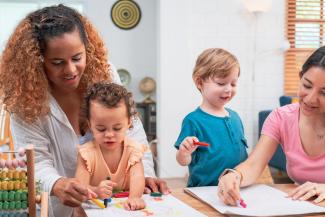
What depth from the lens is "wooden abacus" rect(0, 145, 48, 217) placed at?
1.12 m

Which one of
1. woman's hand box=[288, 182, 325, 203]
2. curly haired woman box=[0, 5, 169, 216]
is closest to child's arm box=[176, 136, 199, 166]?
curly haired woman box=[0, 5, 169, 216]

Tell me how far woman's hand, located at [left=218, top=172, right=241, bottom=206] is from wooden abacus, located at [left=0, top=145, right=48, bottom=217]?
0.47 metres

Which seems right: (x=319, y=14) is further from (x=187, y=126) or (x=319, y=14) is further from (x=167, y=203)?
(x=167, y=203)

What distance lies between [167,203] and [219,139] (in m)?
0.53

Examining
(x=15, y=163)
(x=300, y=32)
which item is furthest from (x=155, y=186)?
(x=300, y=32)

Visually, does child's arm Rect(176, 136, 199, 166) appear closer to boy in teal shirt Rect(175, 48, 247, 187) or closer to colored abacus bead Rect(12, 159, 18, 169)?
boy in teal shirt Rect(175, 48, 247, 187)

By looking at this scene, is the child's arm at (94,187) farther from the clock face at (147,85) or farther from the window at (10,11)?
the window at (10,11)

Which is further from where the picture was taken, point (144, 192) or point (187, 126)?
point (187, 126)

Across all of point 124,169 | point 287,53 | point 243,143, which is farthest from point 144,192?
point 287,53

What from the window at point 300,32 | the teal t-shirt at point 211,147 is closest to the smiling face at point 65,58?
the teal t-shirt at point 211,147

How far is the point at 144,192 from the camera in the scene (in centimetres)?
136

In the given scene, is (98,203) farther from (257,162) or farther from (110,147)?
(257,162)

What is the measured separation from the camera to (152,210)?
1163 mm

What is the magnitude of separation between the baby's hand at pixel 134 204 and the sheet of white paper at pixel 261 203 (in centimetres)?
18
